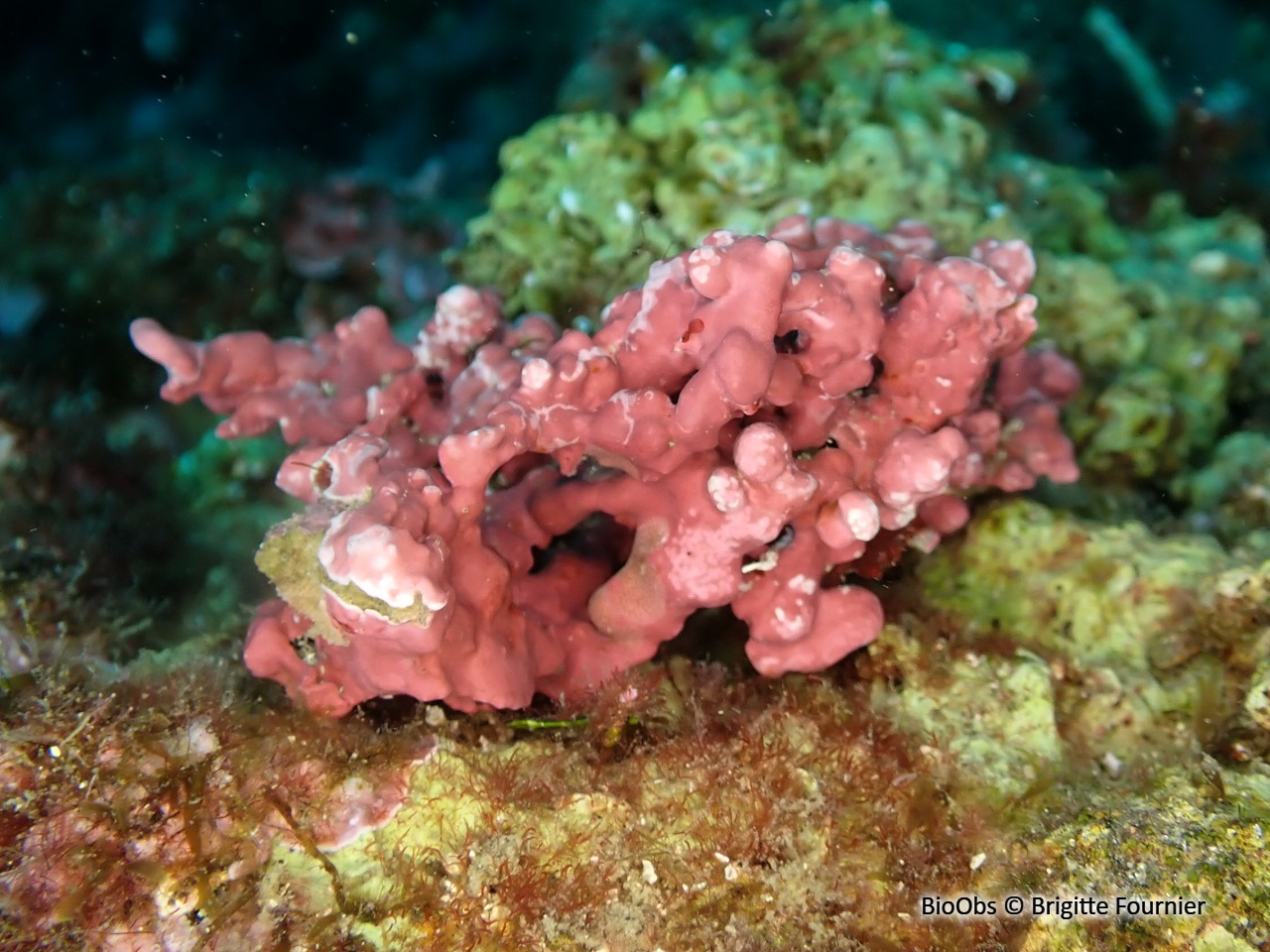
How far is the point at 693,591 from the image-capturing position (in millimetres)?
2336

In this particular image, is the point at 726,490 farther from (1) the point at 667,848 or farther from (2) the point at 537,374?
(1) the point at 667,848

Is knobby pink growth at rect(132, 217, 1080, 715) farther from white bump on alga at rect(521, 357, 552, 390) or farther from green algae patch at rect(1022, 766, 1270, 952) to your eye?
green algae patch at rect(1022, 766, 1270, 952)

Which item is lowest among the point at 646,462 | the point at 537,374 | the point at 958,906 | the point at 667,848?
the point at 958,906

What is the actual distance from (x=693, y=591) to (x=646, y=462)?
1.24 ft

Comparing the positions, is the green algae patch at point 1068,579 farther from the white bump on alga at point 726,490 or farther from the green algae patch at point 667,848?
the white bump on alga at point 726,490

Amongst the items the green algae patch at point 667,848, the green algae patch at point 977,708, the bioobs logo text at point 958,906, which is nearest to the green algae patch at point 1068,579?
the green algae patch at point 977,708

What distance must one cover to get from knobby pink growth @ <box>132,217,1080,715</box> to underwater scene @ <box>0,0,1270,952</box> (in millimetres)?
13

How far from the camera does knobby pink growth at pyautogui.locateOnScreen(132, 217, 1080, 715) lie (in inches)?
81.4

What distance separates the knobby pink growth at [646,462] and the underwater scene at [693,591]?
1 centimetres

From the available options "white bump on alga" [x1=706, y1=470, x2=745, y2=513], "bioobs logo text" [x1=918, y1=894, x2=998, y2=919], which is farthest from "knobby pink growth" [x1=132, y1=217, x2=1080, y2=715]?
"bioobs logo text" [x1=918, y1=894, x2=998, y2=919]

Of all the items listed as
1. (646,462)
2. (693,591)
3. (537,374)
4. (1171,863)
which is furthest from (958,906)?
(537,374)

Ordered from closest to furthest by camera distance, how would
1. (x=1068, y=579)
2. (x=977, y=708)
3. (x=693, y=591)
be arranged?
(x=693, y=591), (x=977, y=708), (x=1068, y=579)

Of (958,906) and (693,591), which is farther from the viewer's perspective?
(693,591)

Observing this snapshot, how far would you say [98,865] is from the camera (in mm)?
2053
